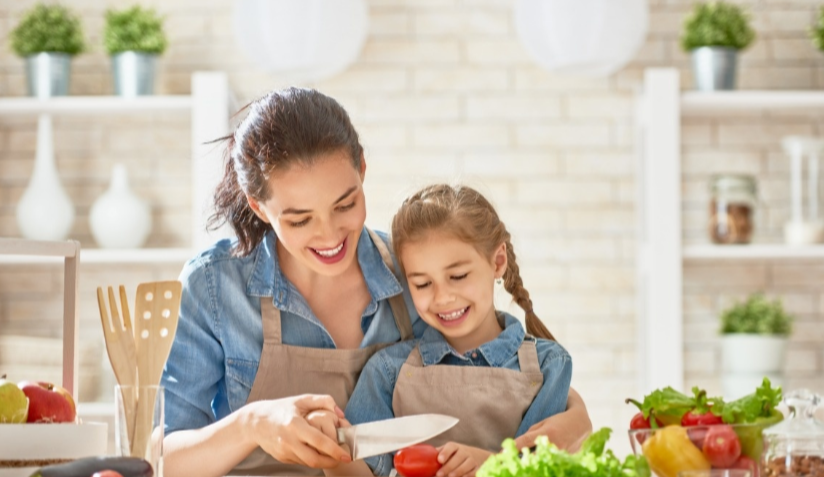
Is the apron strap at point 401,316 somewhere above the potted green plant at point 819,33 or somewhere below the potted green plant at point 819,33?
below

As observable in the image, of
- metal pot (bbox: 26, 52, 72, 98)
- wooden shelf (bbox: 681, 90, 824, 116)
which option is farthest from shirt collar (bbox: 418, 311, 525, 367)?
metal pot (bbox: 26, 52, 72, 98)

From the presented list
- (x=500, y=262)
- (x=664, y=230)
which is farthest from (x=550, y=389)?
(x=664, y=230)

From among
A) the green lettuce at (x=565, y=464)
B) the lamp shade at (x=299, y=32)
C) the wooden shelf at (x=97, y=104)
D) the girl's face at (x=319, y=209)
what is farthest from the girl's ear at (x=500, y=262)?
the wooden shelf at (x=97, y=104)

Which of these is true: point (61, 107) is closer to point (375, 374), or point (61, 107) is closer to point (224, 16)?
point (224, 16)

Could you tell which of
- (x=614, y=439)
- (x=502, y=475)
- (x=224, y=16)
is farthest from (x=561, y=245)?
(x=502, y=475)

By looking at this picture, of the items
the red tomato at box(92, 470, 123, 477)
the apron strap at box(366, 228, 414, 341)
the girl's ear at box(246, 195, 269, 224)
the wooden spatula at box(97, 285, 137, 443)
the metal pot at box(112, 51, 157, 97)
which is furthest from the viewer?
the metal pot at box(112, 51, 157, 97)

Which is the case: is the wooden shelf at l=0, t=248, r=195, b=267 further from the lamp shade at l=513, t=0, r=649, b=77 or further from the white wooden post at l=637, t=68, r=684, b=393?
the white wooden post at l=637, t=68, r=684, b=393

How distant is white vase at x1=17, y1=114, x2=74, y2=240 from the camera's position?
12.2ft

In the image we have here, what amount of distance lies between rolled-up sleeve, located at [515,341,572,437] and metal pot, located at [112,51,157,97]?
2.22 m

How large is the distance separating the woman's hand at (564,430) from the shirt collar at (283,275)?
44cm

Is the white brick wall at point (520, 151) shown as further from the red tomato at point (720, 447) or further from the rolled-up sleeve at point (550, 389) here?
the red tomato at point (720, 447)

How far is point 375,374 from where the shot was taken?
2029 millimetres

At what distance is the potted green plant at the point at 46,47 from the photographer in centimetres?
377

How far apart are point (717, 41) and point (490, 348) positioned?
210 cm
